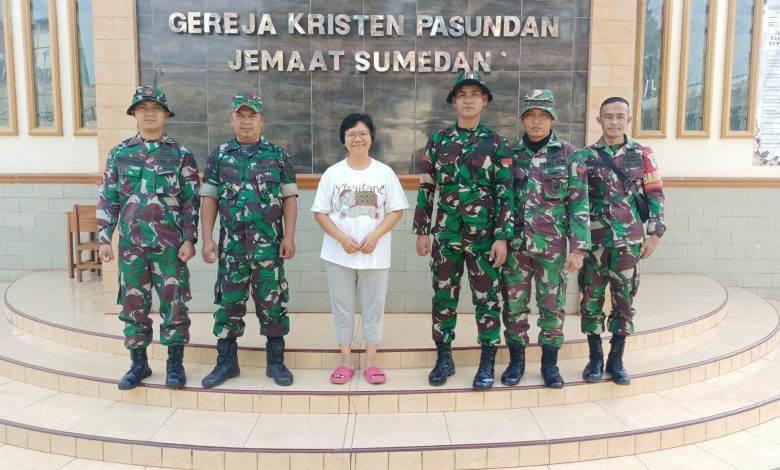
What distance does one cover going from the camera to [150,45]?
4.75m

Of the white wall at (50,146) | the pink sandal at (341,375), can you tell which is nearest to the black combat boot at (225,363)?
the pink sandal at (341,375)

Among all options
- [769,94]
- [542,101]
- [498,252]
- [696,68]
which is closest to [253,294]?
[498,252]

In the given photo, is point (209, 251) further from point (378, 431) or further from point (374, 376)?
point (378, 431)

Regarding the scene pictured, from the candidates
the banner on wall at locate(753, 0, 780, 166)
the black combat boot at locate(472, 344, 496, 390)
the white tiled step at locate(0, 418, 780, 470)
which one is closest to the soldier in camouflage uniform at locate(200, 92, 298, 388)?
the white tiled step at locate(0, 418, 780, 470)

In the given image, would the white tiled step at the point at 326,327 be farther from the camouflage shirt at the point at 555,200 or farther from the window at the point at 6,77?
the window at the point at 6,77

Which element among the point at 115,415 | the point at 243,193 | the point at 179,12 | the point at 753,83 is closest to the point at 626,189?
the point at 243,193

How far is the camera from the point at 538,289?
3.38 meters

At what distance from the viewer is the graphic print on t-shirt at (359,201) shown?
334 centimetres

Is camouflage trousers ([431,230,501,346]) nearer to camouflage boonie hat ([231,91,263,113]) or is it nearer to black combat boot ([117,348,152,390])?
camouflage boonie hat ([231,91,263,113])

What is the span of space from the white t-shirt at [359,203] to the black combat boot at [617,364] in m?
1.59

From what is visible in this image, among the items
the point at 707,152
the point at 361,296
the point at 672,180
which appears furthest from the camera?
the point at 707,152

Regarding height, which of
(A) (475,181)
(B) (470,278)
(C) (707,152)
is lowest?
(B) (470,278)

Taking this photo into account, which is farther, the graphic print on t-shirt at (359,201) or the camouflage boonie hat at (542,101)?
the graphic print on t-shirt at (359,201)

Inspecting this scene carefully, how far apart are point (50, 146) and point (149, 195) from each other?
4.25 metres
